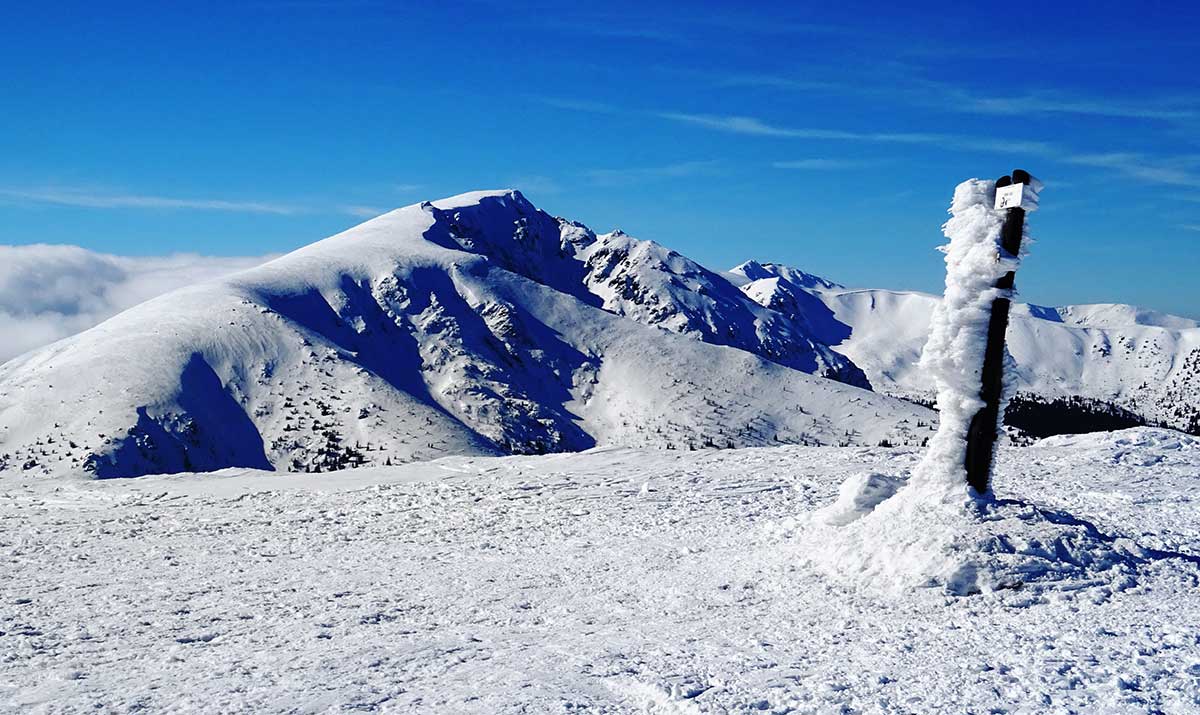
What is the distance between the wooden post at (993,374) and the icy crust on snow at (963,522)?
0.38 ft

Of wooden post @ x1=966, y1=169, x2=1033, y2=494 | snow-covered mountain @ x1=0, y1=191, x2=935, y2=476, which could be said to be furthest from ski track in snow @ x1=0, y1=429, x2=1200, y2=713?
snow-covered mountain @ x1=0, y1=191, x2=935, y2=476

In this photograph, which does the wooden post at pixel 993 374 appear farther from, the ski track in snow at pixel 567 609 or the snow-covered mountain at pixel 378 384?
the snow-covered mountain at pixel 378 384

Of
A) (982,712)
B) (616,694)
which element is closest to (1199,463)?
(982,712)

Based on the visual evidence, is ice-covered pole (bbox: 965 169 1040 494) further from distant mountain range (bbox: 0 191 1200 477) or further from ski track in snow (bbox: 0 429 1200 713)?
distant mountain range (bbox: 0 191 1200 477)

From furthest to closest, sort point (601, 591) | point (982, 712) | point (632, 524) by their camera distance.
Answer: point (632, 524) → point (601, 591) → point (982, 712)

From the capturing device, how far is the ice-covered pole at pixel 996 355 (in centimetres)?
1280

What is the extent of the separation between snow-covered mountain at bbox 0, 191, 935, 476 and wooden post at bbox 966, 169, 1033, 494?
320 feet

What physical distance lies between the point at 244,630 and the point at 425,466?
15068 millimetres

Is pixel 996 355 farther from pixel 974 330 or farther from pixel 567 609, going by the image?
pixel 567 609

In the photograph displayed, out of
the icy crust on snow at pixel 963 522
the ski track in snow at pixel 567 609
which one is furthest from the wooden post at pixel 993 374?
the ski track in snow at pixel 567 609

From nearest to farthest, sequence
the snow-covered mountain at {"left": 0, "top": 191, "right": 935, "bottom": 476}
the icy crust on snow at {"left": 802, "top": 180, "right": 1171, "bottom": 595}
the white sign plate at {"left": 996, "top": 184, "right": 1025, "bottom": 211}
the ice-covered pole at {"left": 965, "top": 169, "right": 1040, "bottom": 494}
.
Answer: the icy crust on snow at {"left": 802, "top": 180, "right": 1171, "bottom": 595}
the white sign plate at {"left": 996, "top": 184, "right": 1025, "bottom": 211}
the ice-covered pole at {"left": 965, "top": 169, "right": 1040, "bottom": 494}
the snow-covered mountain at {"left": 0, "top": 191, "right": 935, "bottom": 476}

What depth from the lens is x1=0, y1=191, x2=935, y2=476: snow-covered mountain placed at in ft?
352

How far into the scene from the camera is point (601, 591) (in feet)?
43.8

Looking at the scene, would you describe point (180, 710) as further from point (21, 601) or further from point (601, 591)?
point (21, 601)
